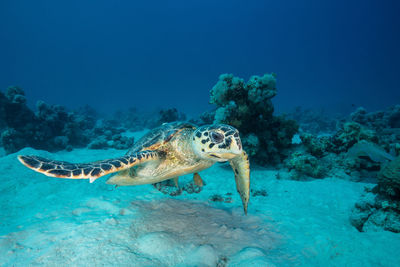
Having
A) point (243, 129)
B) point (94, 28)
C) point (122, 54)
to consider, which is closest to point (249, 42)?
point (122, 54)

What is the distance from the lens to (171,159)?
3447 millimetres

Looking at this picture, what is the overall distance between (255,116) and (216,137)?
13.2 feet

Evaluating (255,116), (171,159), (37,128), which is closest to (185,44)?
(37,128)

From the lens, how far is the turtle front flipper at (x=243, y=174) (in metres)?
3.24

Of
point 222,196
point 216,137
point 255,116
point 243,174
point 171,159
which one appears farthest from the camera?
point 255,116

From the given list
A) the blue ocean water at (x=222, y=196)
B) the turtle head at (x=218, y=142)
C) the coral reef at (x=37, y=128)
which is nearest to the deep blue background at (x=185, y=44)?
the coral reef at (x=37, y=128)

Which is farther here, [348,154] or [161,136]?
[348,154]

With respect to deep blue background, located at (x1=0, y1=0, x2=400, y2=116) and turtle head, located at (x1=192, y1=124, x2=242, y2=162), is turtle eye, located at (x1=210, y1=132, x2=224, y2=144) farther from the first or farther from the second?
deep blue background, located at (x1=0, y1=0, x2=400, y2=116)

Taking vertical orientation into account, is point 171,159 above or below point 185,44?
below

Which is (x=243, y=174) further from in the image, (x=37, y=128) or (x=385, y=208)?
(x=37, y=128)

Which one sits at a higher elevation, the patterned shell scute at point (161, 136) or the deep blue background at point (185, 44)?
the deep blue background at point (185, 44)

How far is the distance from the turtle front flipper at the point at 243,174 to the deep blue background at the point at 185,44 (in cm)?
8001

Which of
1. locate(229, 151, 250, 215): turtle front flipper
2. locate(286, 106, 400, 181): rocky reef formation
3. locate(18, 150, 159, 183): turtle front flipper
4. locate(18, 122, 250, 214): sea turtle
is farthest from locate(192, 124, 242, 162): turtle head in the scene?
locate(286, 106, 400, 181): rocky reef formation

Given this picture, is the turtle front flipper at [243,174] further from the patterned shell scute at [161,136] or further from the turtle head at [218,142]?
the patterned shell scute at [161,136]
